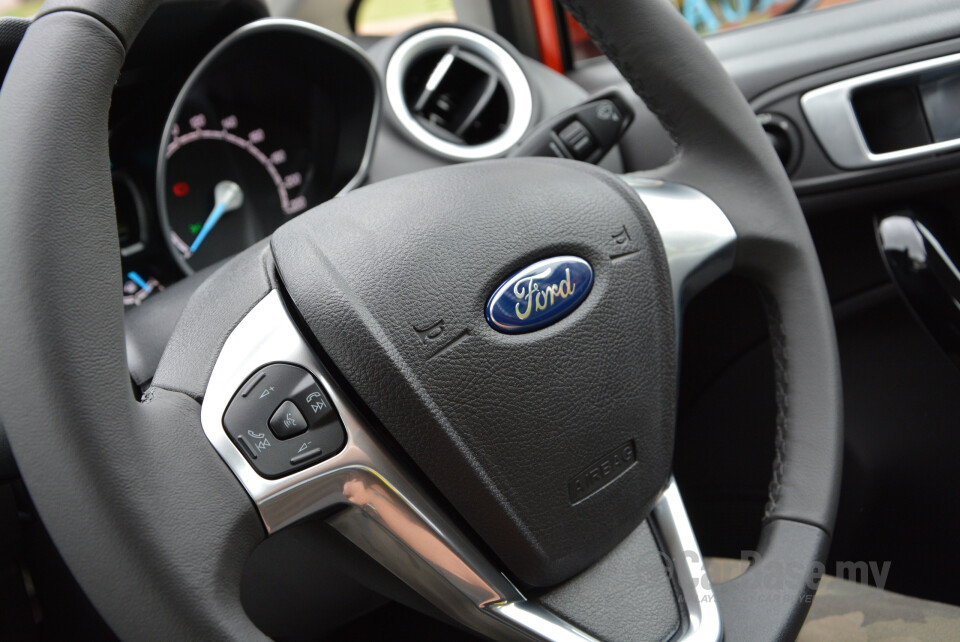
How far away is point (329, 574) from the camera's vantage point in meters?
0.84

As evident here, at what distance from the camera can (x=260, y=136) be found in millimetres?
1253

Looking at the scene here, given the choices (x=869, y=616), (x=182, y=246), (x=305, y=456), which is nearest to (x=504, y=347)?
(x=305, y=456)

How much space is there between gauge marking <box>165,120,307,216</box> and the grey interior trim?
0.79 metres

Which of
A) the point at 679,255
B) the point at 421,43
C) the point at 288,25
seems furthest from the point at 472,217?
the point at 421,43

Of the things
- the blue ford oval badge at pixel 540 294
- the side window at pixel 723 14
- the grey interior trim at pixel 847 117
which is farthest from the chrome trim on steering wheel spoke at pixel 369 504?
the side window at pixel 723 14

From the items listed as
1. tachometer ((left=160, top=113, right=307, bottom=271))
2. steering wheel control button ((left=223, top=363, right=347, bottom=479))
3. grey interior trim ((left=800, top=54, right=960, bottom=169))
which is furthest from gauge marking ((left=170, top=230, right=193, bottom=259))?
grey interior trim ((left=800, top=54, right=960, bottom=169))

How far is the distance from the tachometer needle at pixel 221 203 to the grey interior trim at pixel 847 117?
2.83 feet

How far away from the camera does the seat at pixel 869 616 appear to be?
0.89m

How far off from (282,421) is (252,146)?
2.61ft

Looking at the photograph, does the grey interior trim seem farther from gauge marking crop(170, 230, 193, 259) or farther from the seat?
gauge marking crop(170, 230, 193, 259)

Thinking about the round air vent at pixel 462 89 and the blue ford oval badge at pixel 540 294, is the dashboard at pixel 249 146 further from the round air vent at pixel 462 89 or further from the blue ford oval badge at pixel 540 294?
the blue ford oval badge at pixel 540 294

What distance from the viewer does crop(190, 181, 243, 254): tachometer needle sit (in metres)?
1.19

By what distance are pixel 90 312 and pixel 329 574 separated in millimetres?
454

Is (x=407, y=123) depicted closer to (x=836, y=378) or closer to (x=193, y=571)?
(x=836, y=378)
